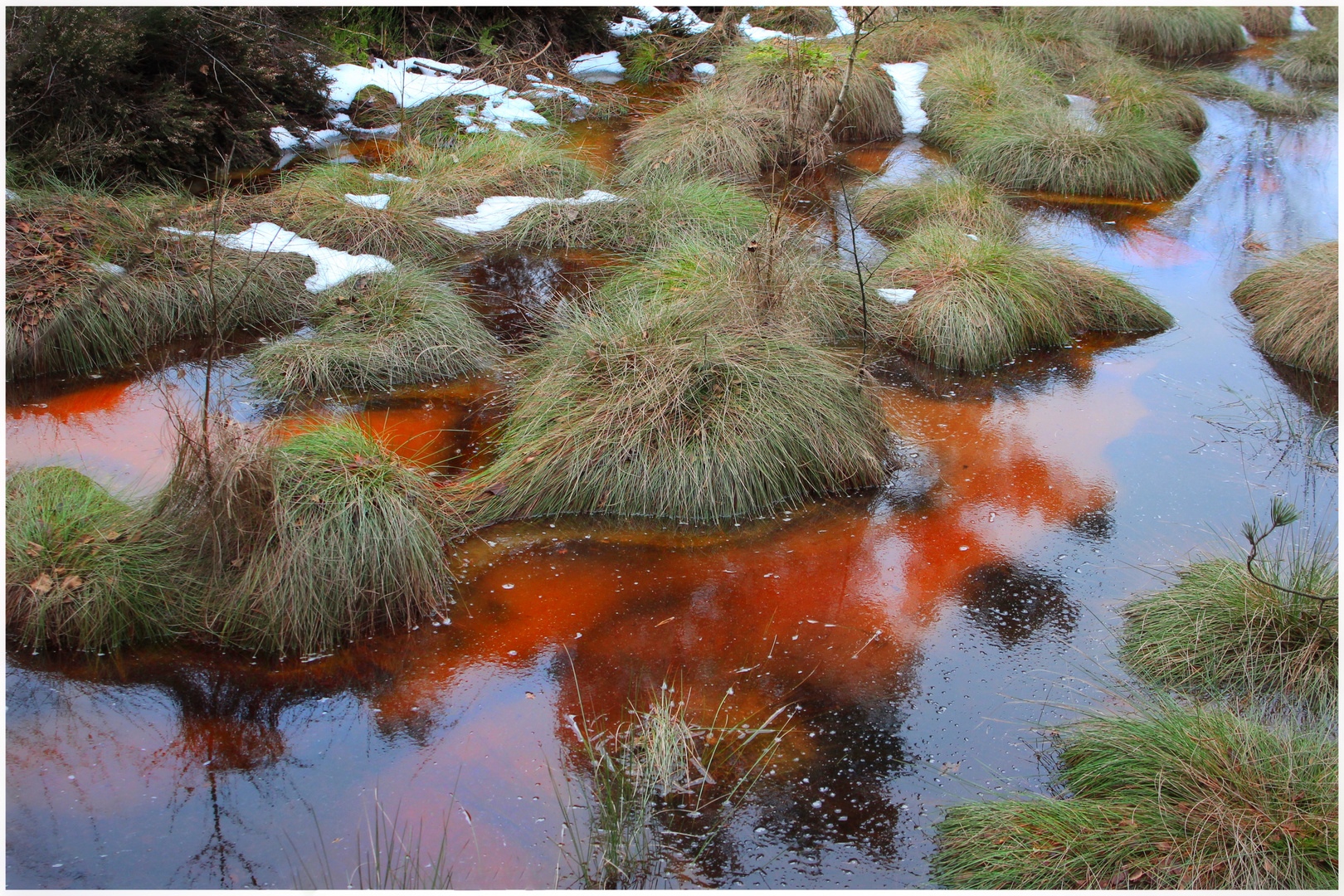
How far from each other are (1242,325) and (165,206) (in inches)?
283

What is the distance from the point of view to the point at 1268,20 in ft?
47.8

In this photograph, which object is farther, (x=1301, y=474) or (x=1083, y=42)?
(x=1083, y=42)

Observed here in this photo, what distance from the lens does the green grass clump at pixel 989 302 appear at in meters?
6.12

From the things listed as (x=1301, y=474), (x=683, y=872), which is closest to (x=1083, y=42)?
(x=1301, y=474)

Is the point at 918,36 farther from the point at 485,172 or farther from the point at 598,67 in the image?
the point at 485,172

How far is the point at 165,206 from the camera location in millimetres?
6547

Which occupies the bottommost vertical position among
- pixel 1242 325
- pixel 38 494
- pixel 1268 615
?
pixel 1242 325

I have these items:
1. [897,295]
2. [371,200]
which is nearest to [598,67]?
[371,200]

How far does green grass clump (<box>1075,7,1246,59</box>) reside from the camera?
12.6 meters

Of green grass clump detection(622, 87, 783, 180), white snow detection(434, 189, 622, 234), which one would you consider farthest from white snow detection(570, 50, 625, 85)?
white snow detection(434, 189, 622, 234)

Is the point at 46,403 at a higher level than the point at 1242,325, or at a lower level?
higher

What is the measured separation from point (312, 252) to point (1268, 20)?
47.9 ft

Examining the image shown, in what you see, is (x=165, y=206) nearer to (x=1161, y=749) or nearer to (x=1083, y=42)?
(x=1161, y=749)

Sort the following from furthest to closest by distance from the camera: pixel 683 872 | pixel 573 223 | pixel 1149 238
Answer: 1. pixel 1149 238
2. pixel 573 223
3. pixel 683 872
